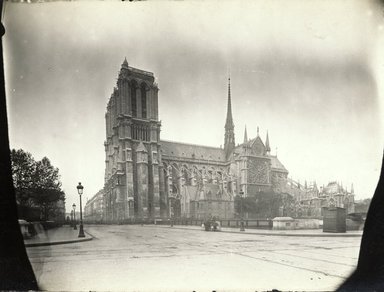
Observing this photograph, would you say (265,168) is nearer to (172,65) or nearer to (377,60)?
(377,60)

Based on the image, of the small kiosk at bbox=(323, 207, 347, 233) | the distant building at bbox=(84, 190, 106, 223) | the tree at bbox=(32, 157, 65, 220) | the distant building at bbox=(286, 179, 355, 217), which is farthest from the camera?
the small kiosk at bbox=(323, 207, 347, 233)

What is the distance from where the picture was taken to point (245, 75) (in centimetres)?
729

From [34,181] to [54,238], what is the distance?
270 centimetres

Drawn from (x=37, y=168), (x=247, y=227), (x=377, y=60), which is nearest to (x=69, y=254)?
(x=37, y=168)

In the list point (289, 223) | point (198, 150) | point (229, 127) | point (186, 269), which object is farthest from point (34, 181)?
point (198, 150)

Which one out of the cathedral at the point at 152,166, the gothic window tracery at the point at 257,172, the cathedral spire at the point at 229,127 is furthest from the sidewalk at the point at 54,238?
the gothic window tracery at the point at 257,172

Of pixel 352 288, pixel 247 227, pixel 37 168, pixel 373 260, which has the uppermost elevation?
pixel 37 168

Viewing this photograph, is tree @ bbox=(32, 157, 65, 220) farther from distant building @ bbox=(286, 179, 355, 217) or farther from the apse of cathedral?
distant building @ bbox=(286, 179, 355, 217)

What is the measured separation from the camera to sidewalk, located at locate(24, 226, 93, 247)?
6.02 metres

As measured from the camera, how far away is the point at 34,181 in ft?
21.2

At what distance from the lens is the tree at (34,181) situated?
5.98m

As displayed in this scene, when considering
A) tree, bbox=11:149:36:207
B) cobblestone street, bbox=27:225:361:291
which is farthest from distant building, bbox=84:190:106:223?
tree, bbox=11:149:36:207

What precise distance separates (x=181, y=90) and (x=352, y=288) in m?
5.77

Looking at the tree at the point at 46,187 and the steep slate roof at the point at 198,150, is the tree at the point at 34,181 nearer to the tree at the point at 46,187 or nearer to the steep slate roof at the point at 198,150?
the tree at the point at 46,187
